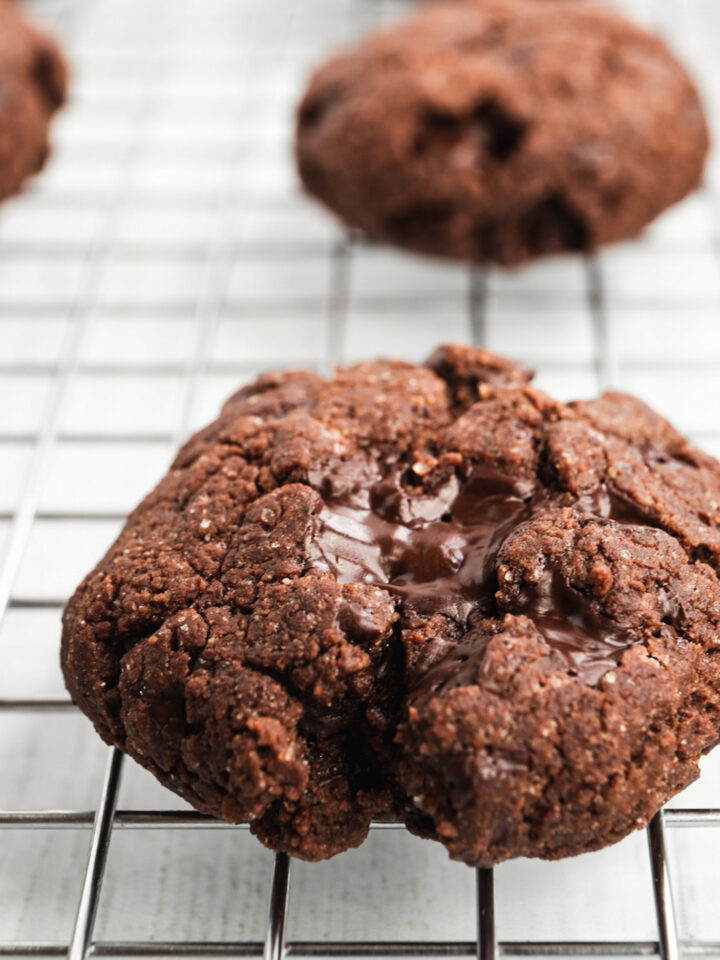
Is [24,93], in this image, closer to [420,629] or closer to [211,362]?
[211,362]

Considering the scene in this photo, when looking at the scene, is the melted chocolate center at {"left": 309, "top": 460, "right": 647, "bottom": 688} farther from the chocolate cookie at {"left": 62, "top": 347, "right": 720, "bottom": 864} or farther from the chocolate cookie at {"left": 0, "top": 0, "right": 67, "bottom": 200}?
the chocolate cookie at {"left": 0, "top": 0, "right": 67, "bottom": 200}

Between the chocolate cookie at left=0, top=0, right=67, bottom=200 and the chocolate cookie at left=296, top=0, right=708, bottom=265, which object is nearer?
the chocolate cookie at left=296, top=0, right=708, bottom=265

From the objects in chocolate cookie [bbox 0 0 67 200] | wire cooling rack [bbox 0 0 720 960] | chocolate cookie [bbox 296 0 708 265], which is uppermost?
Answer: chocolate cookie [bbox 296 0 708 265]

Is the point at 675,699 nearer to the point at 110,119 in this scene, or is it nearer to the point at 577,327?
the point at 577,327

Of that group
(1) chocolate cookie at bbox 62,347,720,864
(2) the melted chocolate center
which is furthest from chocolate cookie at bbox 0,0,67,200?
(2) the melted chocolate center

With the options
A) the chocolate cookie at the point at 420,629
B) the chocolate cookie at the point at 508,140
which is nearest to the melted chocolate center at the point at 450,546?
the chocolate cookie at the point at 420,629

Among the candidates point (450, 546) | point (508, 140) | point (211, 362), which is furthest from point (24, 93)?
point (450, 546)

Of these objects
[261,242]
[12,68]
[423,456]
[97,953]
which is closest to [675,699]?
[423,456]
